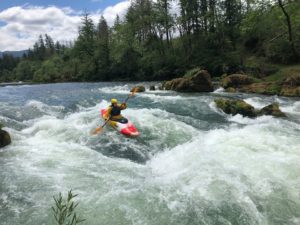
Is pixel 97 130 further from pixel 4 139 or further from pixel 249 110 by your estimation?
pixel 249 110

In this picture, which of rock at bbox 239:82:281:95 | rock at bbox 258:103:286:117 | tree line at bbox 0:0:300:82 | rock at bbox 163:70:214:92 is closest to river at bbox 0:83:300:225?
rock at bbox 258:103:286:117

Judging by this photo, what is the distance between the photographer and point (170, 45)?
43656 mm

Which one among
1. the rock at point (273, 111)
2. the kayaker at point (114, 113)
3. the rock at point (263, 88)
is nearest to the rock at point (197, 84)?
the rock at point (263, 88)

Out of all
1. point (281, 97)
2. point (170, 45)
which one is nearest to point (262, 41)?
point (170, 45)

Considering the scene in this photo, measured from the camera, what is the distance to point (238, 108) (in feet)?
45.8

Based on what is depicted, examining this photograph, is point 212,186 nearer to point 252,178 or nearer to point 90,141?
point 252,178

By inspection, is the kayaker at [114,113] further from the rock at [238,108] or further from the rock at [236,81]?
the rock at [236,81]

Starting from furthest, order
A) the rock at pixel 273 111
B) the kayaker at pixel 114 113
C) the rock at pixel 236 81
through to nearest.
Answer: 1. the rock at pixel 236 81
2. the rock at pixel 273 111
3. the kayaker at pixel 114 113

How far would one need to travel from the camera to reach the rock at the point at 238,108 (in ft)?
44.8

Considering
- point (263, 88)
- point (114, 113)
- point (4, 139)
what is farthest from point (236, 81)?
point (4, 139)

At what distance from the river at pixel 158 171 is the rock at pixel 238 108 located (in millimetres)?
638

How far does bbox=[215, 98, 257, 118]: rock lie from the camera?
1364 centimetres

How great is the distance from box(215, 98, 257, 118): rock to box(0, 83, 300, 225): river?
638 millimetres

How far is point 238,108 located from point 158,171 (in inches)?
284
